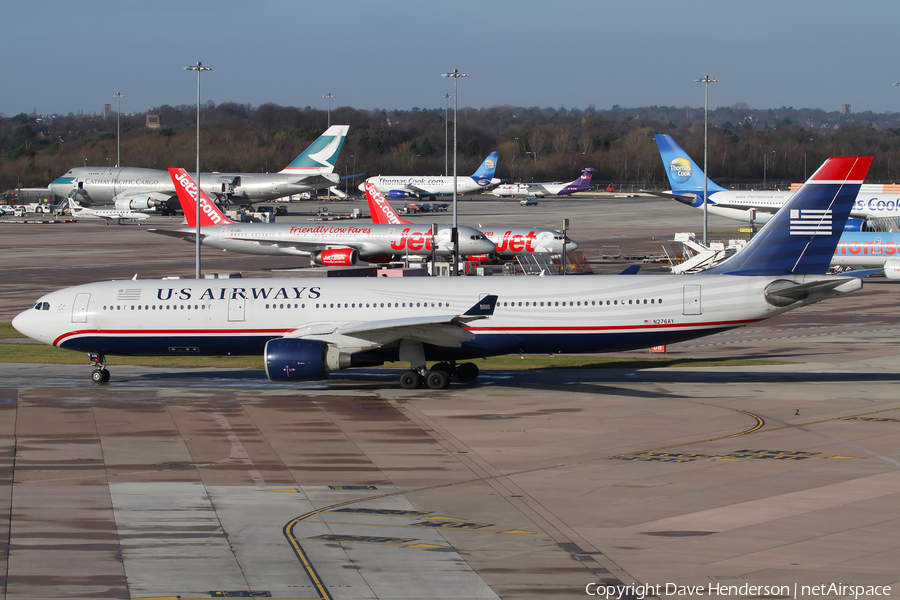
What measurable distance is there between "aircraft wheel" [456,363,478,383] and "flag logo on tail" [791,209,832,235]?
1206 centimetres

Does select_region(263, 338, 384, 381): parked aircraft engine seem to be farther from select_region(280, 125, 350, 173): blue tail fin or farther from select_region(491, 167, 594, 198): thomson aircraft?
select_region(491, 167, 594, 198): thomson aircraft

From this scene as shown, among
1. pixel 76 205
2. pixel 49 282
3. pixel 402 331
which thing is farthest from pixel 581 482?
pixel 76 205

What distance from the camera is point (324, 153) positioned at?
119500 mm

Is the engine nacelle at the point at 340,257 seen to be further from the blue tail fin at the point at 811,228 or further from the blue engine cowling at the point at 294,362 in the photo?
the blue tail fin at the point at 811,228

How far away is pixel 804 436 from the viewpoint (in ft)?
84.3

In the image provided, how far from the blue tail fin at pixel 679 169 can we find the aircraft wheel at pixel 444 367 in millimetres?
62033

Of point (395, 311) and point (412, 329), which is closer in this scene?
point (412, 329)

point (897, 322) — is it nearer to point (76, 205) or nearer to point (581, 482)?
point (581, 482)

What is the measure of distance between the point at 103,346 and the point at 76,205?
380ft

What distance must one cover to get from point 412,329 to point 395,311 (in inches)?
75.8

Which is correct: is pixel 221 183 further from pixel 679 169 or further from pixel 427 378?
pixel 427 378

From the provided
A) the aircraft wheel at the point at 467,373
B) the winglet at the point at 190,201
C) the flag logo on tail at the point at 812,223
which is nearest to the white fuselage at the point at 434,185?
the winglet at the point at 190,201

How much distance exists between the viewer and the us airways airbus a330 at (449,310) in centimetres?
3155

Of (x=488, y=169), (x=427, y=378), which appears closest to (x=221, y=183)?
(x=488, y=169)
